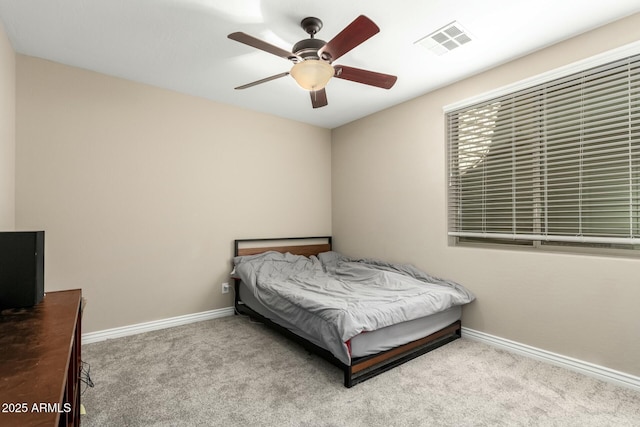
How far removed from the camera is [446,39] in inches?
91.0

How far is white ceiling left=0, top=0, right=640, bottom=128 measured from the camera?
198cm

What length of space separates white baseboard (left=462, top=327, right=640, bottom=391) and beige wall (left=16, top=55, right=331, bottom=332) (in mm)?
2490

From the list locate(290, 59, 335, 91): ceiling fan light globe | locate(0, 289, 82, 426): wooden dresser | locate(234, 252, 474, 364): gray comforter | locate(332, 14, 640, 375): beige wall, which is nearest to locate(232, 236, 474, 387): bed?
locate(234, 252, 474, 364): gray comforter

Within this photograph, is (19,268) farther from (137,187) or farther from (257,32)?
(257,32)

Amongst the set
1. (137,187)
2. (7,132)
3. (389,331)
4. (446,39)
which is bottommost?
(389,331)

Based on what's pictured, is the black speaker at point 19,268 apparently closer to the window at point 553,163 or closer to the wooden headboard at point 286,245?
the wooden headboard at point 286,245

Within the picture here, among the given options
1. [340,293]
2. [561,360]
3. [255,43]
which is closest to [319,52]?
[255,43]

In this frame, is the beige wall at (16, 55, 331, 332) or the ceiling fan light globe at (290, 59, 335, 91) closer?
the ceiling fan light globe at (290, 59, 335, 91)

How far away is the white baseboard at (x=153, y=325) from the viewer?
2789mm

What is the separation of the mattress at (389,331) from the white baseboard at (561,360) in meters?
0.26

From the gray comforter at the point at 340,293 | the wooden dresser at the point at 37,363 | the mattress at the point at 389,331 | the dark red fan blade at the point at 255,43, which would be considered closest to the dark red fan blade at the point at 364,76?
the dark red fan blade at the point at 255,43

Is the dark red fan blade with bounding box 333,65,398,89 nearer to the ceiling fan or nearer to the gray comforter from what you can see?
the ceiling fan

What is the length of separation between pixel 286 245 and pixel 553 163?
290cm

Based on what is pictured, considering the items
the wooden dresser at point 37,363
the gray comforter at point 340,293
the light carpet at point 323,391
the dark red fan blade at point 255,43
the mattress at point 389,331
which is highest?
the dark red fan blade at point 255,43
